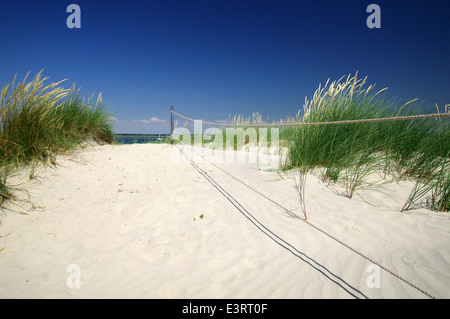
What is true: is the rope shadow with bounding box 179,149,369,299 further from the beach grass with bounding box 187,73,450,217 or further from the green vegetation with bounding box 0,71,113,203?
the green vegetation with bounding box 0,71,113,203

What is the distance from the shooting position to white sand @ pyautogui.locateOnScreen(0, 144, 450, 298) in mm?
1362

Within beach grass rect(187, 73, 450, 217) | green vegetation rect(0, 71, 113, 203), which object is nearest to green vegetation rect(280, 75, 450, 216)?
beach grass rect(187, 73, 450, 217)

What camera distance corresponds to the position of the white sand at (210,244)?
1362mm

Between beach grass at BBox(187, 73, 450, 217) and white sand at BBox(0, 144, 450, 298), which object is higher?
beach grass at BBox(187, 73, 450, 217)

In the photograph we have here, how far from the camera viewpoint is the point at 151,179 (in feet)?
11.9

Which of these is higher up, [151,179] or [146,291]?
[151,179]

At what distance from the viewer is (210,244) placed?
6.12ft

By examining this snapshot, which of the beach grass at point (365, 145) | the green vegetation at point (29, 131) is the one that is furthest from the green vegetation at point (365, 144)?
the green vegetation at point (29, 131)

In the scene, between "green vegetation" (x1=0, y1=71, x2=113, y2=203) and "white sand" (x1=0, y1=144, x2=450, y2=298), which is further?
"green vegetation" (x1=0, y1=71, x2=113, y2=203)

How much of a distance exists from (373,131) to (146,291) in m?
4.00

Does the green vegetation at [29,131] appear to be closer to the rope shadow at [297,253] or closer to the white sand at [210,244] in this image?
the white sand at [210,244]

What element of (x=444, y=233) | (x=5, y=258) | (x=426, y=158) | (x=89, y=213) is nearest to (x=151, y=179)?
(x=89, y=213)
